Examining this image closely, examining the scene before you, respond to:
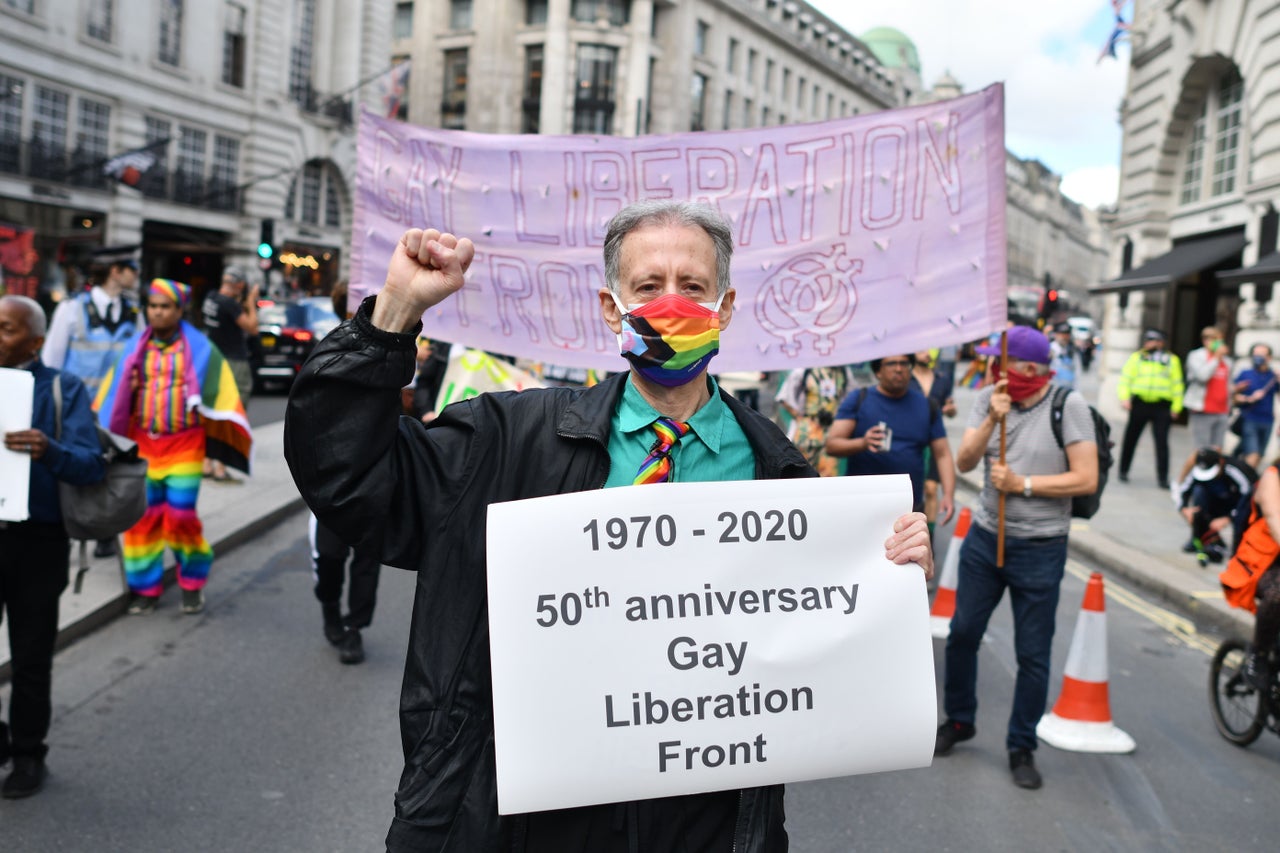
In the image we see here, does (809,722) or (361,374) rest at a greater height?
(361,374)

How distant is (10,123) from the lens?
86.2 ft

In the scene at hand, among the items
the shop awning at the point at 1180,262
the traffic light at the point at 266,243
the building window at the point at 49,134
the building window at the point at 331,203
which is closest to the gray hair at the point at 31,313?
the shop awning at the point at 1180,262

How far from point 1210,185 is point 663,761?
2457 cm

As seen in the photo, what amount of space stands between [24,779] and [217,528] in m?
4.87

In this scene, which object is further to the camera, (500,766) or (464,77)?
(464,77)

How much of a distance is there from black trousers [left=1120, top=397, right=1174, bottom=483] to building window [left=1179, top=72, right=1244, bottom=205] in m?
9.37

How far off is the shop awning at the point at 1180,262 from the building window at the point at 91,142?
24442mm

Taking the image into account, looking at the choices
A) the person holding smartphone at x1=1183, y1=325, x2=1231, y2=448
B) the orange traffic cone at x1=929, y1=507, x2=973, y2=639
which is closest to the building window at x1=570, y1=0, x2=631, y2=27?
the person holding smartphone at x1=1183, y1=325, x2=1231, y2=448

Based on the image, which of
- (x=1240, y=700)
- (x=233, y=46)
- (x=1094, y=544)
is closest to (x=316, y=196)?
(x=233, y=46)

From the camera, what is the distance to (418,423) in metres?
2.08

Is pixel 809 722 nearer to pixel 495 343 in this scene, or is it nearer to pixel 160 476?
pixel 495 343

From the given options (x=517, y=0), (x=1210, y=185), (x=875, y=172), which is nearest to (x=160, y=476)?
(x=875, y=172)

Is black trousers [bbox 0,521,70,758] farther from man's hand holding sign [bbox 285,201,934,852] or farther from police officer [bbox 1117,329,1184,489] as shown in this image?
police officer [bbox 1117,329,1184,489]

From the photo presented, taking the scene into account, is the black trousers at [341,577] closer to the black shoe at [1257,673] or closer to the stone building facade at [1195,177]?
the black shoe at [1257,673]
